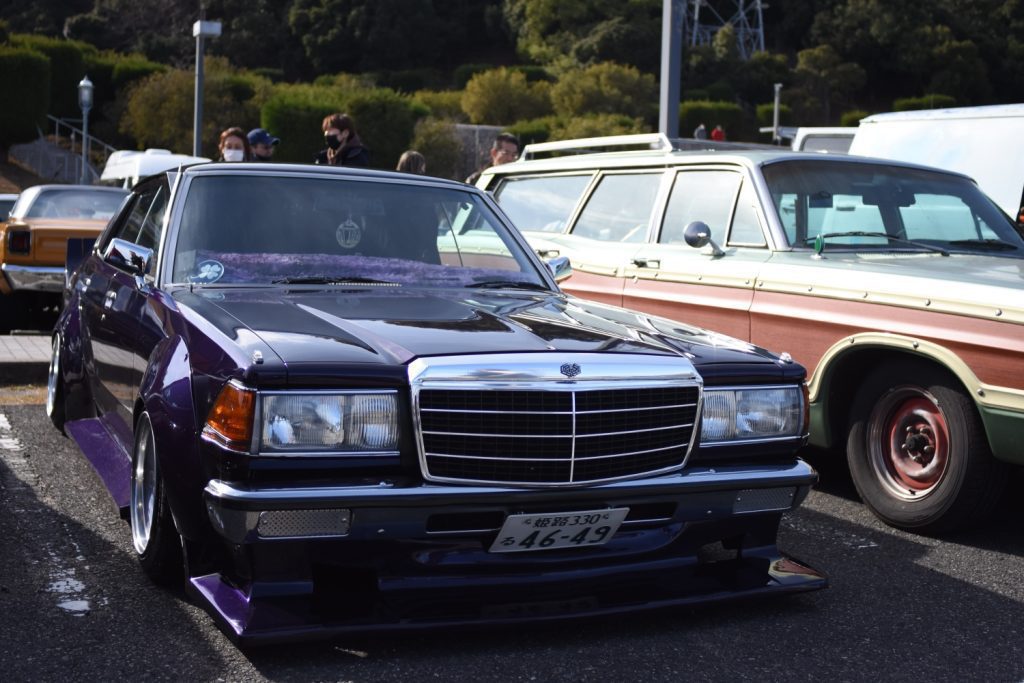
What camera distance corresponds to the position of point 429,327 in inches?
156

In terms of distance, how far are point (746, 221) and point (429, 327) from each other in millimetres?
3072

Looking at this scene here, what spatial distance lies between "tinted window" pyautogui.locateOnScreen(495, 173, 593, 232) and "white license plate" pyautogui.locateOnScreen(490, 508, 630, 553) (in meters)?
4.38

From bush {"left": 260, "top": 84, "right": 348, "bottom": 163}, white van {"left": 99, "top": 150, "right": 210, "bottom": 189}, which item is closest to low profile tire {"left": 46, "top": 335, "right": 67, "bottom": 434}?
white van {"left": 99, "top": 150, "right": 210, "bottom": 189}

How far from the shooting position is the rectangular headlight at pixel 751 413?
3.99 meters

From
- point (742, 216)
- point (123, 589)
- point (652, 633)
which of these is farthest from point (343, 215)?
point (742, 216)

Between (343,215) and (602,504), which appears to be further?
(343,215)

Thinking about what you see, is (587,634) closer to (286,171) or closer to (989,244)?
(286,171)

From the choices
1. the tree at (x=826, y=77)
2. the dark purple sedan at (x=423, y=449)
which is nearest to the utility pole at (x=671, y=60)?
the dark purple sedan at (x=423, y=449)

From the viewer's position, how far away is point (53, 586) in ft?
14.0

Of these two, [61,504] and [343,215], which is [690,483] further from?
[61,504]

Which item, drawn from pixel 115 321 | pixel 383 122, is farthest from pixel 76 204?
pixel 383 122

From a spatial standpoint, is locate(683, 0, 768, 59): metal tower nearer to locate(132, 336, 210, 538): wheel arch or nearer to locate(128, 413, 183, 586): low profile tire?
locate(128, 413, 183, 586): low profile tire

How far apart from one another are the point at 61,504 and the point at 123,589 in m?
1.30

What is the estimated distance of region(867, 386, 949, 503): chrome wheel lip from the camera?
5.30m
